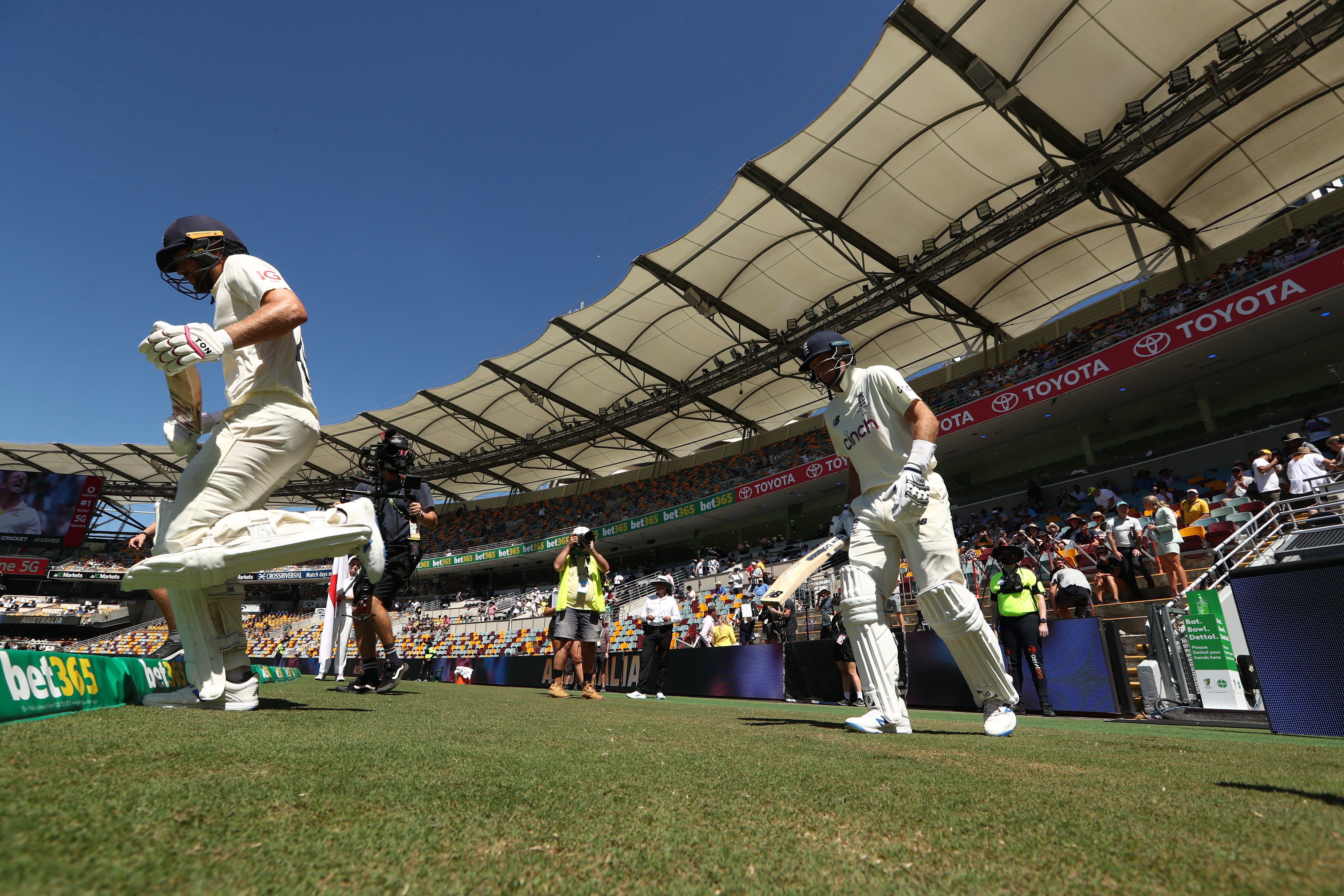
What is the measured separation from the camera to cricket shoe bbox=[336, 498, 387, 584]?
2756 mm

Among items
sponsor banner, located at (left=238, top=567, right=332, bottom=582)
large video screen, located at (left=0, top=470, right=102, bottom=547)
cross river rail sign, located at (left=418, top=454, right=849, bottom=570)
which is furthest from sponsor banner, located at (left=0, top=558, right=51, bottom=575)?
cross river rail sign, located at (left=418, top=454, right=849, bottom=570)

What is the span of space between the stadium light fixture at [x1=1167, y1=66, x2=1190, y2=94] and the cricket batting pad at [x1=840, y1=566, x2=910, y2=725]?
14449 mm

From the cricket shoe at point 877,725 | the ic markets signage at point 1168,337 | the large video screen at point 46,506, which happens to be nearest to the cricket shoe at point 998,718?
the cricket shoe at point 877,725

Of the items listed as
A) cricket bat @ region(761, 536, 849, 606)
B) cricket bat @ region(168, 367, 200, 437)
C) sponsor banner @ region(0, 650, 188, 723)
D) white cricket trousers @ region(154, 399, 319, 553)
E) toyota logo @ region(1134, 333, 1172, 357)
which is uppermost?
toyota logo @ region(1134, 333, 1172, 357)

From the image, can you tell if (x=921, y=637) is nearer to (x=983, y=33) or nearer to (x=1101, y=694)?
(x=1101, y=694)

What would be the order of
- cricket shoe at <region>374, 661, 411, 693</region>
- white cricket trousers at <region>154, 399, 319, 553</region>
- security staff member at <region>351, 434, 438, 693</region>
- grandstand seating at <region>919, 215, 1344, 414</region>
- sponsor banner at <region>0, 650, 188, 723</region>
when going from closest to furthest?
1. sponsor banner at <region>0, 650, 188, 723</region>
2. white cricket trousers at <region>154, 399, 319, 553</region>
3. security staff member at <region>351, 434, 438, 693</region>
4. cricket shoe at <region>374, 661, 411, 693</region>
5. grandstand seating at <region>919, 215, 1344, 414</region>

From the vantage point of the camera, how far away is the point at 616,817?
1185 millimetres

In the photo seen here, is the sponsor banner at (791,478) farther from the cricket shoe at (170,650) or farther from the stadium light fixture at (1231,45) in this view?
the cricket shoe at (170,650)

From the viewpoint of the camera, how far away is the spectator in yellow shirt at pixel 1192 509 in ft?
37.2

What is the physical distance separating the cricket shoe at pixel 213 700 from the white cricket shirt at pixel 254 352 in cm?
123

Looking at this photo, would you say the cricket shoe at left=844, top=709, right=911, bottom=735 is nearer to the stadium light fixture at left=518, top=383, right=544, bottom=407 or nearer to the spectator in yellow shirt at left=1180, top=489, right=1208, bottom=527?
the spectator in yellow shirt at left=1180, top=489, right=1208, bottom=527

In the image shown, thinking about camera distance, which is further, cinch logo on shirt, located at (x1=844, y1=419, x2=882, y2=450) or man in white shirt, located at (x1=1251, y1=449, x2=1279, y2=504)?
man in white shirt, located at (x1=1251, y1=449, x2=1279, y2=504)

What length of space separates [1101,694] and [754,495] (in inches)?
720

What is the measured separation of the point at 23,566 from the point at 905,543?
48166 mm
